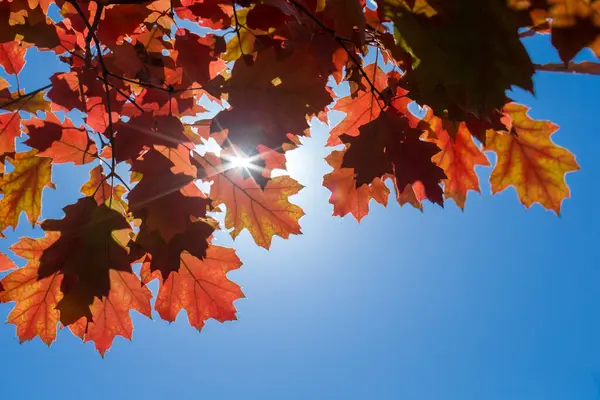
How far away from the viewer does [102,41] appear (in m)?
1.80

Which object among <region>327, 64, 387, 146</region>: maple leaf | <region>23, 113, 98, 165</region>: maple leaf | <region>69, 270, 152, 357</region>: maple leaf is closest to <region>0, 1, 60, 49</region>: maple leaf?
<region>23, 113, 98, 165</region>: maple leaf

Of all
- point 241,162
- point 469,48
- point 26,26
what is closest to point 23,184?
point 26,26

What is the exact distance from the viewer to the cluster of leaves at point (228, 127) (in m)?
1.24

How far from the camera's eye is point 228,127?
4.78 ft

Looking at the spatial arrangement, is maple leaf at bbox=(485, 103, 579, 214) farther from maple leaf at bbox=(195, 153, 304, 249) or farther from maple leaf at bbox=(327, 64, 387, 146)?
maple leaf at bbox=(195, 153, 304, 249)

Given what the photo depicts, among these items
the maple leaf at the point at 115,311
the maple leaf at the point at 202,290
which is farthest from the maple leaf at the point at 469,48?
the maple leaf at the point at 115,311

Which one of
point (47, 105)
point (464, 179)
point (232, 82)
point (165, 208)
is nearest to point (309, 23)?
point (232, 82)

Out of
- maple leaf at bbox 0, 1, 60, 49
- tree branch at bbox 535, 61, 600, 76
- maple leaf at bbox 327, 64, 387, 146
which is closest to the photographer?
tree branch at bbox 535, 61, 600, 76

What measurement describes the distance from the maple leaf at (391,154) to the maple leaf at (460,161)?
0.43 metres

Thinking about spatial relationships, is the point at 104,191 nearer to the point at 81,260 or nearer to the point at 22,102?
the point at 81,260

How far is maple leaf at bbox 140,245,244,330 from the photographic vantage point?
174 cm

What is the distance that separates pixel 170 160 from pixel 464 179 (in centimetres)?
125

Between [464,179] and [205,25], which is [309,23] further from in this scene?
[464,179]

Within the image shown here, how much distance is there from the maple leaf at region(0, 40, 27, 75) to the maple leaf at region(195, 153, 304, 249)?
1.05m
